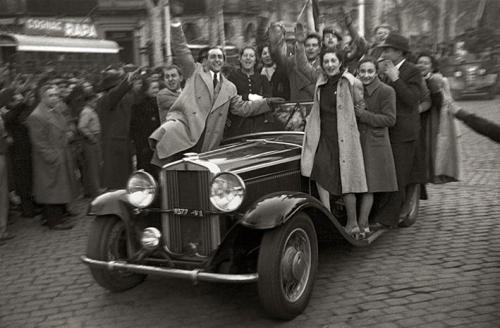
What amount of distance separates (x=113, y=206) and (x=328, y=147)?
1959 millimetres

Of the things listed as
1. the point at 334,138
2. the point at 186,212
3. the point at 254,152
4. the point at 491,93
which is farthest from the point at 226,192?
the point at 491,93

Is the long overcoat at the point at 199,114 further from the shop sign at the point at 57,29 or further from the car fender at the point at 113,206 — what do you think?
the shop sign at the point at 57,29

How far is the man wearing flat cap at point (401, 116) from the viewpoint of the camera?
231 inches

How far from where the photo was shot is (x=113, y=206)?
4801 millimetres

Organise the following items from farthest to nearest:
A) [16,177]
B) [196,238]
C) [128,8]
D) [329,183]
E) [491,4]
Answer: [128,8] → [491,4] → [16,177] → [329,183] → [196,238]

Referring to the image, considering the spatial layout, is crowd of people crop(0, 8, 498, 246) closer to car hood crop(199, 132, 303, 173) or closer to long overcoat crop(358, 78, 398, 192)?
long overcoat crop(358, 78, 398, 192)

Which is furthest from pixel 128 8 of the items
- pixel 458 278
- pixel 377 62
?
pixel 458 278

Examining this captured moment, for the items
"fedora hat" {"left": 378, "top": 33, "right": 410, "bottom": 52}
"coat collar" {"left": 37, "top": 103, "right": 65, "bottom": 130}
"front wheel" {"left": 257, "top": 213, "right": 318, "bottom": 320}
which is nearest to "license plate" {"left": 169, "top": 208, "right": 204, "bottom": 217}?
"front wheel" {"left": 257, "top": 213, "right": 318, "bottom": 320}

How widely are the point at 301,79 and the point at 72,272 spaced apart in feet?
10.4

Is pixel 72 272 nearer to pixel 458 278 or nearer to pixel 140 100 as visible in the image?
pixel 140 100

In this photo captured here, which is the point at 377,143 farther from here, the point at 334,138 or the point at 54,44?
the point at 54,44

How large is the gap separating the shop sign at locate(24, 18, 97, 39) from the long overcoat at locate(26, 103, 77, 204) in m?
18.3

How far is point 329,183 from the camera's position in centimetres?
525

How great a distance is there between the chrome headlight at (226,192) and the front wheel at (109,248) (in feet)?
3.16
